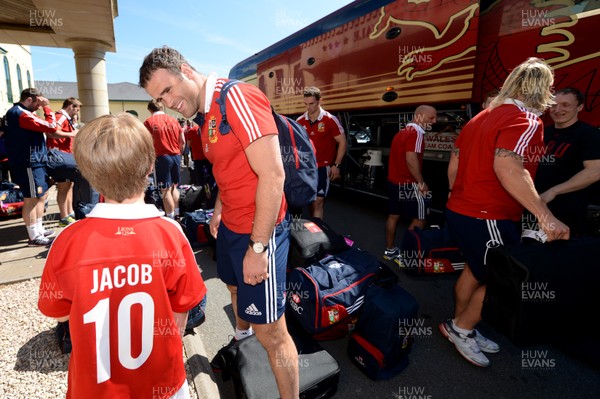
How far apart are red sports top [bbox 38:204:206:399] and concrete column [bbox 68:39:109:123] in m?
12.0

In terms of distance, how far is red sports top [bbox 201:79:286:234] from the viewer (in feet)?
4.64

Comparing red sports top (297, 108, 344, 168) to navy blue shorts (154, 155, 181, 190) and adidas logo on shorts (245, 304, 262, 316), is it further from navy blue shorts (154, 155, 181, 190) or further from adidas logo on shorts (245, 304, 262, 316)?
adidas logo on shorts (245, 304, 262, 316)

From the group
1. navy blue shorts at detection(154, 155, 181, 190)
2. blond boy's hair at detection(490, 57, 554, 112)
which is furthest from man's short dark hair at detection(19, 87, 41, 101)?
blond boy's hair at detection(490, 57, 554, 112)

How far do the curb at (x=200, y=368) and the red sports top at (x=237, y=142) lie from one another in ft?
3.94

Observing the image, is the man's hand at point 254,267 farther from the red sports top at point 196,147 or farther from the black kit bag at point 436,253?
the red sports top at point 196,147

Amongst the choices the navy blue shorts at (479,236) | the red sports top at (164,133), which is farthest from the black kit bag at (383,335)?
the red sports top at (164,133)

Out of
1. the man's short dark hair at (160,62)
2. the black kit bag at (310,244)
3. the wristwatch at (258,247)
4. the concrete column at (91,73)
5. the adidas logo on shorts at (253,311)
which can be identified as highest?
the concrete column at (91,73)

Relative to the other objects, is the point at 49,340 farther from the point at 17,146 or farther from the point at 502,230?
the point at 502,230

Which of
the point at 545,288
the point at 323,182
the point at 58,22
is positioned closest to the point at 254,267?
the point at 545,288

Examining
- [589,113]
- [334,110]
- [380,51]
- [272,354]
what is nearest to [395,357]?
[272,354]

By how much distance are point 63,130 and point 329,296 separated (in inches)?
201

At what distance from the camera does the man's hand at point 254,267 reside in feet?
4.94

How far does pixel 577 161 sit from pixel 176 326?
3.36 m

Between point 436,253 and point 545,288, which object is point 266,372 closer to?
point 545,288
